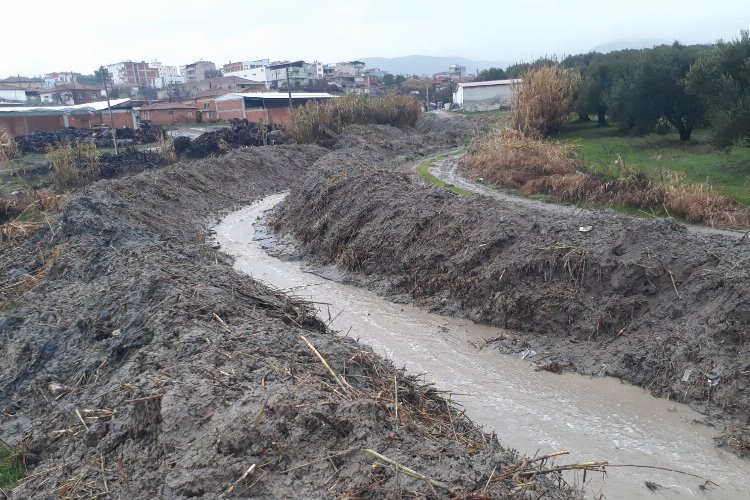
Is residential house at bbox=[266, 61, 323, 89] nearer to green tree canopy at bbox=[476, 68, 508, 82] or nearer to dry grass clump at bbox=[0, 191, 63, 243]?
green tree canopy at bbox=[476, 68, 508, 82]

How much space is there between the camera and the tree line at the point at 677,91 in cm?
1744

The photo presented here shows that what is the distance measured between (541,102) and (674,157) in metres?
9.87

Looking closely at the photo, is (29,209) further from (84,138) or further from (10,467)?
(84,138)

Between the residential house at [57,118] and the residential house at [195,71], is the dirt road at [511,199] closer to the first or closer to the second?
the residential house at [57,118]

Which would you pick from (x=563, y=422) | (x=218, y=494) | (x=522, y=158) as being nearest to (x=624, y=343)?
(x=563, y=422)

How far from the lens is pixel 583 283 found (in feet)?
33.2

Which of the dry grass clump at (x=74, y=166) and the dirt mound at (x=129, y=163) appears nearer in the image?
the dry grass clump at (x=74, y=166)

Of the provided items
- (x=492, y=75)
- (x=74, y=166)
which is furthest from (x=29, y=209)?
(x=492, y=75)

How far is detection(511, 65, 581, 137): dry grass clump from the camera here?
1125 inches

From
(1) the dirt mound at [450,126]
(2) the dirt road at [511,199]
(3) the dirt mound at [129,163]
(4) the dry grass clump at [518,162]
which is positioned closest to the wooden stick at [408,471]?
(2) the dirt road at [511,199]

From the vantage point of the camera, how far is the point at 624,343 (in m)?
9.15

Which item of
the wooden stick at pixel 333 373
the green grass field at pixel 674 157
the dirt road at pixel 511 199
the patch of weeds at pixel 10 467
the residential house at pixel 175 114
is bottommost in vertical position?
the patch of weeds at pixel 10 467

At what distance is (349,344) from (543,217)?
21.6 ft

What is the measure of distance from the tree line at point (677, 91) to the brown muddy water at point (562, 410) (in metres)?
12.3
